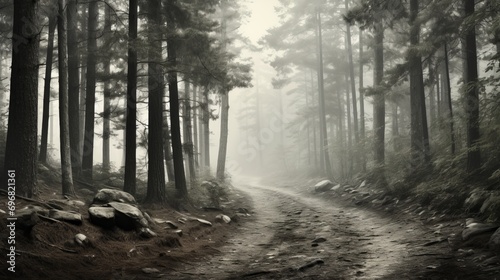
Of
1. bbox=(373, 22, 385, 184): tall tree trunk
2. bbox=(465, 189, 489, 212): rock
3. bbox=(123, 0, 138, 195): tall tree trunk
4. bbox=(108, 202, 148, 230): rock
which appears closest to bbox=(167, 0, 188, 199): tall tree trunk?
bbox=(123, 0, 138, 195): tall tree trunk

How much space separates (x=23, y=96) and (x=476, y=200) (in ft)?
35.0

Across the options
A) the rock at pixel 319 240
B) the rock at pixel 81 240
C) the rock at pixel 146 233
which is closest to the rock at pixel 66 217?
the rock at pixel 81 240

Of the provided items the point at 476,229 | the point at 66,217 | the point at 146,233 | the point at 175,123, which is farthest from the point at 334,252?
the point at 175,123

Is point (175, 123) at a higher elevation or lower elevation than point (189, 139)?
higher

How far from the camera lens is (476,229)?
21.4 feet

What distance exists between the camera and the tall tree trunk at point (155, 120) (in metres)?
11.5

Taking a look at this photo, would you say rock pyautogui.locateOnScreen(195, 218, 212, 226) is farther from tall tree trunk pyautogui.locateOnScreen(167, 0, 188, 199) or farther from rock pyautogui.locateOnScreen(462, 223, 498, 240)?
rock pyautogui.locateOnScreen(462, 223, 498, 240)

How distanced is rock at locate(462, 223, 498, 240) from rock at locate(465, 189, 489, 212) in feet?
4.25

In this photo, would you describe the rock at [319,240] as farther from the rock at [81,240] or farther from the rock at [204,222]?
the rock at [81,240]

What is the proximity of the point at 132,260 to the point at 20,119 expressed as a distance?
447 centimetres

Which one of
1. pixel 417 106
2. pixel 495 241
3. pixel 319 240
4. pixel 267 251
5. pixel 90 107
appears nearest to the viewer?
pixel 495 241

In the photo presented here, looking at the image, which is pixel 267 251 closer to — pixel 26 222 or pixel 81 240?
pixel 81 240

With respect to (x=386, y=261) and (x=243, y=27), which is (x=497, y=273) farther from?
(x=243, y=27)

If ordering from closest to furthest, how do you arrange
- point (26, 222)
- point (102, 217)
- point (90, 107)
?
1. point (26, 222)
2. point (102, 217)
3. point (90, 107)
